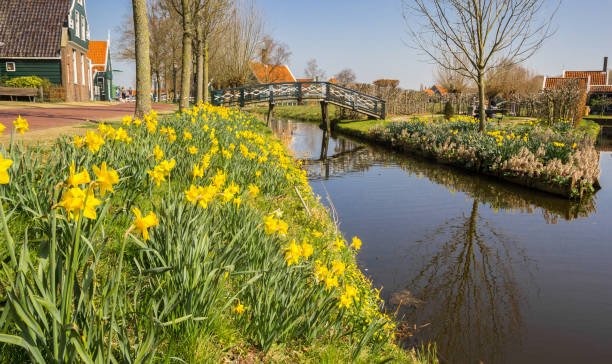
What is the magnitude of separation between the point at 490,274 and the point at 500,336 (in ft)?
4.89

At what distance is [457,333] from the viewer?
4.03 m

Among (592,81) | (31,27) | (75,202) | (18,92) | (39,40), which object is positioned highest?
(592,81)

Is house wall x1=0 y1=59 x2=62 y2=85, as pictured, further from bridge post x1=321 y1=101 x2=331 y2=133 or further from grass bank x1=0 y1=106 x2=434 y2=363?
grass bank x1=0 y1=106 x2=434 y2=363

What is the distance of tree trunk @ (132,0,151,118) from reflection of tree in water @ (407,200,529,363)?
21.7 ft

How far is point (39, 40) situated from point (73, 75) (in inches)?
98.5

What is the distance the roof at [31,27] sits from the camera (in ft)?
75.6

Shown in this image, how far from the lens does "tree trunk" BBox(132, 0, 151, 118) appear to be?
28.3 feet

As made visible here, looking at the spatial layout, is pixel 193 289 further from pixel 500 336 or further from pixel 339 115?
pixel 339 115

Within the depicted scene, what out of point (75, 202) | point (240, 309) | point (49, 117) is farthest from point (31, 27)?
point (75, 202)

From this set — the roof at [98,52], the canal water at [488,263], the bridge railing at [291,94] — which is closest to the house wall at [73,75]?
the roof at [98,52]

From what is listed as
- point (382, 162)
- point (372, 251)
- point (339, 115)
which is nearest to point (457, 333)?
point (372, 251)

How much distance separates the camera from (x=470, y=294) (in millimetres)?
4801

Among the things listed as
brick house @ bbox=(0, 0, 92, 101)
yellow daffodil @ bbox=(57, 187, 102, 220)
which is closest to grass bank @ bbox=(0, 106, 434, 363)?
yellow daffodil @ bbox=(57, 187, 102, 220)

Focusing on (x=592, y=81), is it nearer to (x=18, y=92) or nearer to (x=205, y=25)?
(x=205, y=25)
